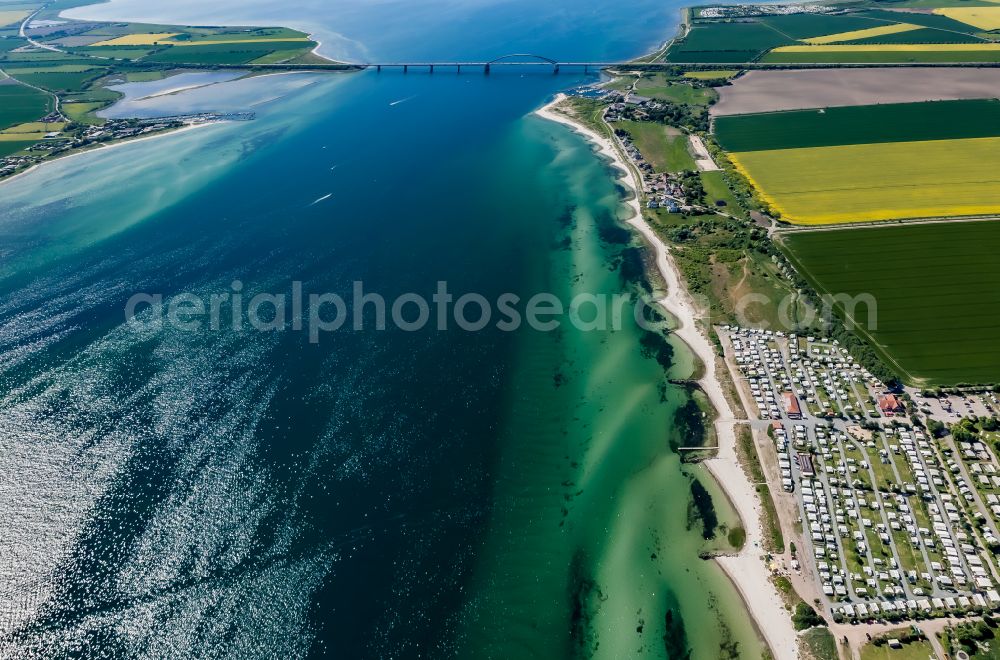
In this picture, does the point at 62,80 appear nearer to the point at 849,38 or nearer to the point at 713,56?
the point at 713,56

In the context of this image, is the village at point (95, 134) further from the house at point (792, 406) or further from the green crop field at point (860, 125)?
the house at point (792, 406)

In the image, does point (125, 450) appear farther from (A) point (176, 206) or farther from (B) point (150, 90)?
(B) point (150, 90)

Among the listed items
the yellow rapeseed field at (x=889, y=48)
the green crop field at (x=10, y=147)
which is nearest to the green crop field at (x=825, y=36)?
the yellow rapeseed field at (x=889, y=48)

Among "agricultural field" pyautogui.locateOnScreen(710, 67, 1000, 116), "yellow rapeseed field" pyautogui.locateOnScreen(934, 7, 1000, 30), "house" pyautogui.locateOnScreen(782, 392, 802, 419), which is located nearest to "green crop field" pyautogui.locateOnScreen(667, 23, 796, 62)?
"agricultural field" pyautogui.locateOnScreen(710, 67, 1000, 116)

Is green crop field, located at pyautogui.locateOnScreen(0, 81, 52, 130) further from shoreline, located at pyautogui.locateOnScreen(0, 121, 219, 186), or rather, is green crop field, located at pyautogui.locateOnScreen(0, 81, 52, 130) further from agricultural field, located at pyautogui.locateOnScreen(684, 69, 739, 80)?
agricultural field, located at pyautogui.locateOnScreen(684, 69, 739, 80)

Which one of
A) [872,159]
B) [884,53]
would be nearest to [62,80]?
[872,159]

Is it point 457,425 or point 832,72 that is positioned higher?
point 832,72

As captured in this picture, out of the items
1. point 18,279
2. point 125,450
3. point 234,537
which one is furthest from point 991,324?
point 18,279
